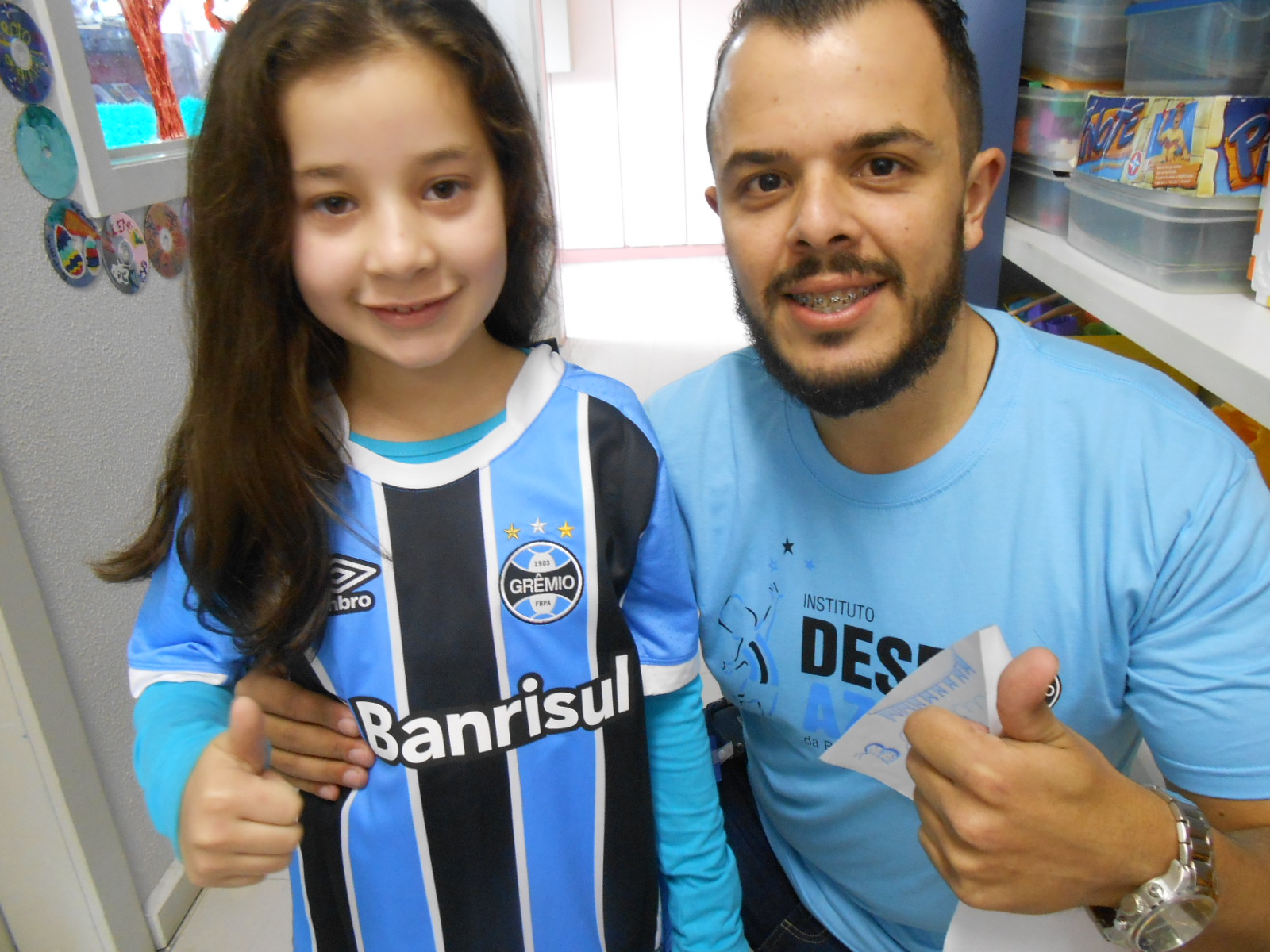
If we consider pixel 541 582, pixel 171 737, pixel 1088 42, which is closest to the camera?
pixel 171 737

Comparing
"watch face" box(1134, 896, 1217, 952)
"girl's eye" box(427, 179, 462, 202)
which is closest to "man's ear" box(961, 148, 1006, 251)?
"girl's eye" box(427, 179, 462, 202)

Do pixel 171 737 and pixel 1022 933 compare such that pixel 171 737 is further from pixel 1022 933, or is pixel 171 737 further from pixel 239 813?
pixel 1022 933

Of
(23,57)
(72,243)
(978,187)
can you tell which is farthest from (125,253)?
(978,187)

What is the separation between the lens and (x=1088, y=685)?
79 centimetres

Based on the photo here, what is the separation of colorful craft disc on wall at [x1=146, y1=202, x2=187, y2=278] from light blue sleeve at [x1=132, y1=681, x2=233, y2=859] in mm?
908

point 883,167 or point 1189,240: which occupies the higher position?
point 883,167

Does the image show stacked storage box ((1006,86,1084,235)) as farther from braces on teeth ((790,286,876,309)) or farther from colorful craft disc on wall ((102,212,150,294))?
colorful craft disc on wall ((102,212,150,294))

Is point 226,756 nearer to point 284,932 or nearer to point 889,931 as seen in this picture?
point 889,931

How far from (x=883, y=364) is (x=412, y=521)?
47 centimetres

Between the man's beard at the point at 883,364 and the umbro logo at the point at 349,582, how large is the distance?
1.45 feet

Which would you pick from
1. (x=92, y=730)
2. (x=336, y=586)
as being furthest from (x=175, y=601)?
Answer: (x=92, y=730)

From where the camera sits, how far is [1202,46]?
952 millimetres

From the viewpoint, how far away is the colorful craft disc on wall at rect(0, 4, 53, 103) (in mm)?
1055

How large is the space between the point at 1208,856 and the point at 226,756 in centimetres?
73
